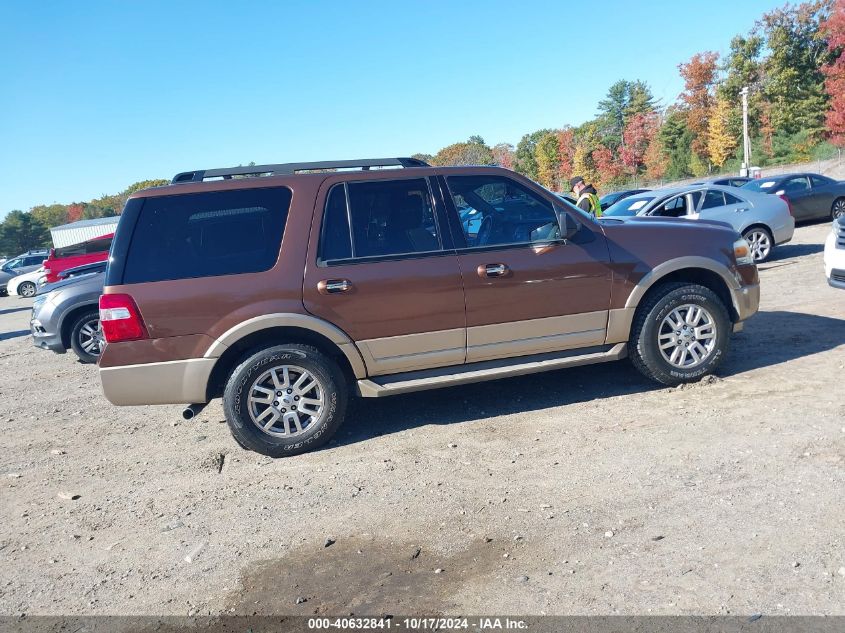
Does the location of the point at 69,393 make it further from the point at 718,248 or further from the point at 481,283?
the point at 718,248

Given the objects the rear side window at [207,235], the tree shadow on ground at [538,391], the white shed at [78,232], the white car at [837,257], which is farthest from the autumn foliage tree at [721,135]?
the rear side window at [207,235]

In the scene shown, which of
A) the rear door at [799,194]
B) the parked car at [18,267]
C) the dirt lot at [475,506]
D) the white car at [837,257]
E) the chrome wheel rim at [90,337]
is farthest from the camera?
the parked car at [18,267]

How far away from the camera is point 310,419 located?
4.95 m

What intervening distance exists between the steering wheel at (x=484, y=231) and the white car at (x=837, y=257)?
164 inches

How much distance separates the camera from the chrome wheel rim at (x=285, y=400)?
483 cm

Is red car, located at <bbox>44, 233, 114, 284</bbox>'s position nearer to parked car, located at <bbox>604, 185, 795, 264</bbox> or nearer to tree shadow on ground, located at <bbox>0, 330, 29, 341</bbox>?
tree shadow on ground, located at <bbox>0, 330, 29, 341</bbox>

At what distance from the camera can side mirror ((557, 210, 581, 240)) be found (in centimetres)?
515

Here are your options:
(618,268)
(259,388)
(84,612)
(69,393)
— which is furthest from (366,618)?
(69,393)

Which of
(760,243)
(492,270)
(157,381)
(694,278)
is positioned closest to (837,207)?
(760,243)

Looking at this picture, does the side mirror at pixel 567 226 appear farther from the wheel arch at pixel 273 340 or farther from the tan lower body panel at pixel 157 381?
the tan lower body panel at pixel 157 381

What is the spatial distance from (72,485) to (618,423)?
4.14m

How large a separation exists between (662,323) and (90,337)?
7.85m

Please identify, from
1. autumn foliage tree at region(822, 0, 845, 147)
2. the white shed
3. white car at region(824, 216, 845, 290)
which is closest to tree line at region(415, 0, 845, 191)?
autumn foliage tree at region(822, 0, 845, 147)

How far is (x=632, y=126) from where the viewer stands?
232 feet
